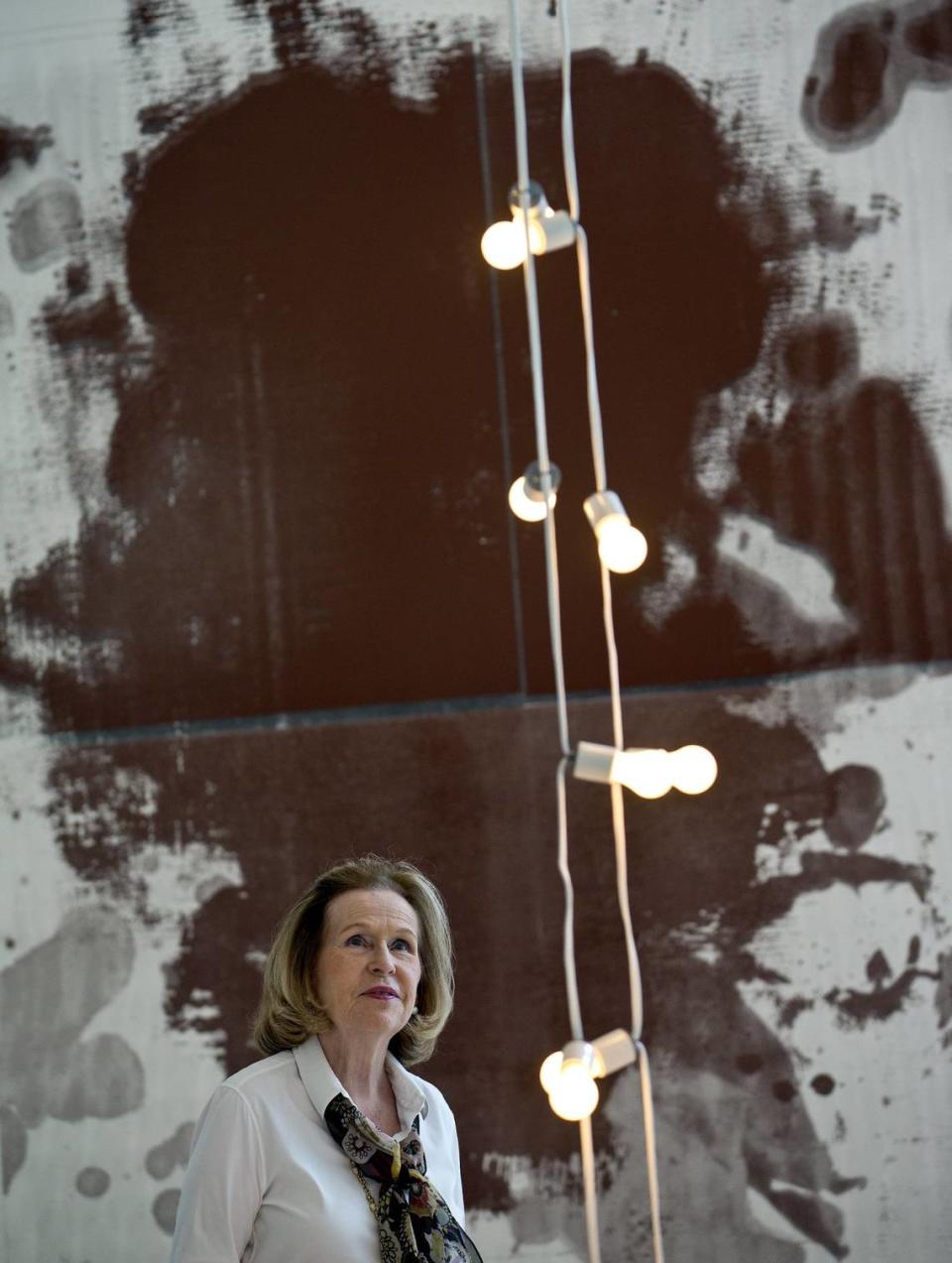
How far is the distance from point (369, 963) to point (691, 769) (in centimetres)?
63

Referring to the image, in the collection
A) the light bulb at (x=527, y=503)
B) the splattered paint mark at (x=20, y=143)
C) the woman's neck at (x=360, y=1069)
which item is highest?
the splattered paint mark at (x=20, y=143)

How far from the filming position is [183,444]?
12.1 feet

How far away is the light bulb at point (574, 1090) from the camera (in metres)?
1.70

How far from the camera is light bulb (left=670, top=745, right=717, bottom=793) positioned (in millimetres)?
1737

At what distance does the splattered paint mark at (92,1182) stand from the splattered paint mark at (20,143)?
2.43 m

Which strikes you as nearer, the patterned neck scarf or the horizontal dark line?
the patterned neck scarf

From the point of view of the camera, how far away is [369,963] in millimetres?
2107

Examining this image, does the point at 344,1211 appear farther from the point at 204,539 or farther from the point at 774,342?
the point at 774,342

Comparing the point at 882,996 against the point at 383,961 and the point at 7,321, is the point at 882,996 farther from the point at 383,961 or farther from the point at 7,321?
the point at 7,321

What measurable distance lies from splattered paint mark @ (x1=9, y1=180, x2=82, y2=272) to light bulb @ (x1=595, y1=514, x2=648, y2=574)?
2301 mm

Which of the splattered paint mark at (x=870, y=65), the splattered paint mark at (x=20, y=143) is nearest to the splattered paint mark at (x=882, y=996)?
the splattered paint mark at (x=870, y=65)

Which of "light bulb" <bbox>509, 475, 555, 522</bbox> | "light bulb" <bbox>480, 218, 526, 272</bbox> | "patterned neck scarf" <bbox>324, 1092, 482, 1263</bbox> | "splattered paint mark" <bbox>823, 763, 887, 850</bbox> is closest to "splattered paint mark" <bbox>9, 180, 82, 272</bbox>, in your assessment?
"light bulb" <bbox>480, 218, 526, 272</bbox>

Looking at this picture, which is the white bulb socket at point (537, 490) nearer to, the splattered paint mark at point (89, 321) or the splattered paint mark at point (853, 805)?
the splattered paint mark at point (853, 805)

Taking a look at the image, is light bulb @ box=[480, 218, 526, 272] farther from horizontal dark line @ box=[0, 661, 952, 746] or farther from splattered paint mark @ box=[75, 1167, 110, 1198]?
splattered paint mark @ box=[75, 1167, 110, 1198]
